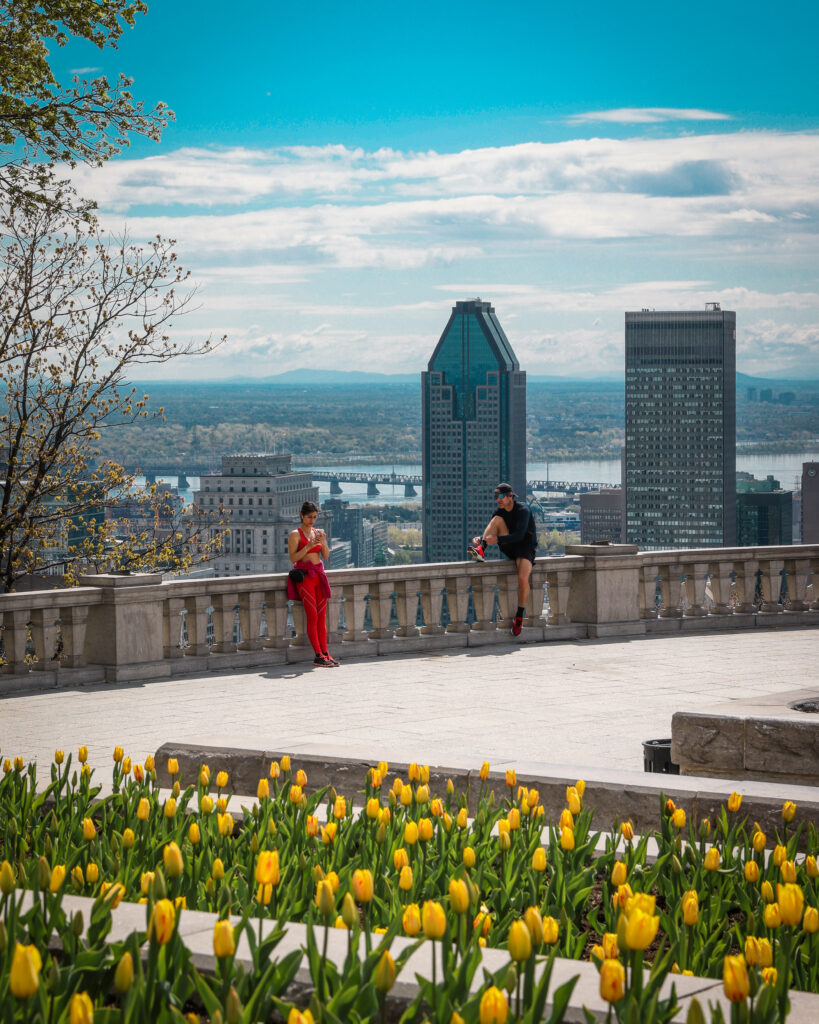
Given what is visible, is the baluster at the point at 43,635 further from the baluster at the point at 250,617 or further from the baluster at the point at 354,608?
the baluster at the point at 354,608

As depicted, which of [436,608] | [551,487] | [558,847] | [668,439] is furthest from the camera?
[551,487]

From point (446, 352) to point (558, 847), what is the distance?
300 feet

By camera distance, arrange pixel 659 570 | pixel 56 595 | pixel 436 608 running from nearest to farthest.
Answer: pixel 56 595
pixel 436 608
pixel 659 570

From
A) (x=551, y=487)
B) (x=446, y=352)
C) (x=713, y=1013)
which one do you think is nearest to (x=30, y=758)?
(x=713, y=1013)

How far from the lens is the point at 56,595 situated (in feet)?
44.3

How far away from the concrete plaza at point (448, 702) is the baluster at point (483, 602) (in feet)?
1.02

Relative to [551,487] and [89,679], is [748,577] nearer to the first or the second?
[89,679]

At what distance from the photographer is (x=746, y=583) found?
17781mm

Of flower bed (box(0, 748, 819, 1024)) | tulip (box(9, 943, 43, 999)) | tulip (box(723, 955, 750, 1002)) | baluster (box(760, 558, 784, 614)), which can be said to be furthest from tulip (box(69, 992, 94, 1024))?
baluster (box(760, 558, 784, 614))

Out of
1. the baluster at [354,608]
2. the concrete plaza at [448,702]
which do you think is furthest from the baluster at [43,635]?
the baluster at [354,608]

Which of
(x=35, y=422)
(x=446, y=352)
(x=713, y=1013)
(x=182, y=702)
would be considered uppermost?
(x=446, y=352)

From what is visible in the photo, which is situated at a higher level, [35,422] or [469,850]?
[35,422]

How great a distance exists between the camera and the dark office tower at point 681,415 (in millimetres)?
62781

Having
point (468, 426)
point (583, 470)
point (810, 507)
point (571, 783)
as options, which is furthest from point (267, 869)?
point (583, 470)
